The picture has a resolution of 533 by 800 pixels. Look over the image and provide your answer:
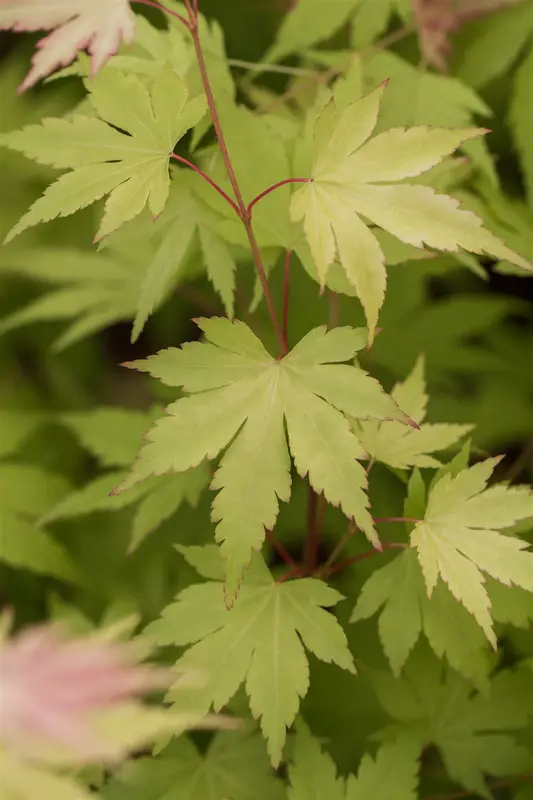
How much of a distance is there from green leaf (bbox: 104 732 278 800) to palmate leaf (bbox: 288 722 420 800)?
0.09 metres

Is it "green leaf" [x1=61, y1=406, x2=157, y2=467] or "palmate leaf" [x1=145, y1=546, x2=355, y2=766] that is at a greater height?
"green leaf" [x1=61, y1=406, x2=157, y2=467]

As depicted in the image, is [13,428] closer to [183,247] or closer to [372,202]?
[183,247]

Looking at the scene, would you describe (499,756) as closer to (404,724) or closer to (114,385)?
(404,724)

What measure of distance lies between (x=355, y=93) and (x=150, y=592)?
3.54 ft

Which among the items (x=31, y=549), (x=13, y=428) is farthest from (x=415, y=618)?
(x=13, y=428)

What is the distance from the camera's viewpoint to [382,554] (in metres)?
1.27

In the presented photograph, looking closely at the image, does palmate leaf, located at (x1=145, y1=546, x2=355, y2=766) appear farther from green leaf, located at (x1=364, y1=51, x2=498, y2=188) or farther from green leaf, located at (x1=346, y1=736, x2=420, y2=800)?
green leaf, located at (x1=364, y1=51, x2=498, y2=188)

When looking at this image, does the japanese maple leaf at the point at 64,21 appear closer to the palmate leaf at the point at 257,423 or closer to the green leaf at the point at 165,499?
the palmate leaf at the point at 257,423

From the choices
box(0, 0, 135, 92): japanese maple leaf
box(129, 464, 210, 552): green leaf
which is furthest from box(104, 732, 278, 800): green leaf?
box(0, 0, 135, 92): japanese maple leaf

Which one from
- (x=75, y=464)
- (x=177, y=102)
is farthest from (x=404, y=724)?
(x=75, y=464)

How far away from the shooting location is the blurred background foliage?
1.28 meters

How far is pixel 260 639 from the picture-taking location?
91cm

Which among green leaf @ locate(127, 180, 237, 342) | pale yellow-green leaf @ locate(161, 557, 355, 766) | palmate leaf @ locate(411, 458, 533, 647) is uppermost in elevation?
green leaf @ locate(127, 180, 237, 342)

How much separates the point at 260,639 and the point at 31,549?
0.52 m
